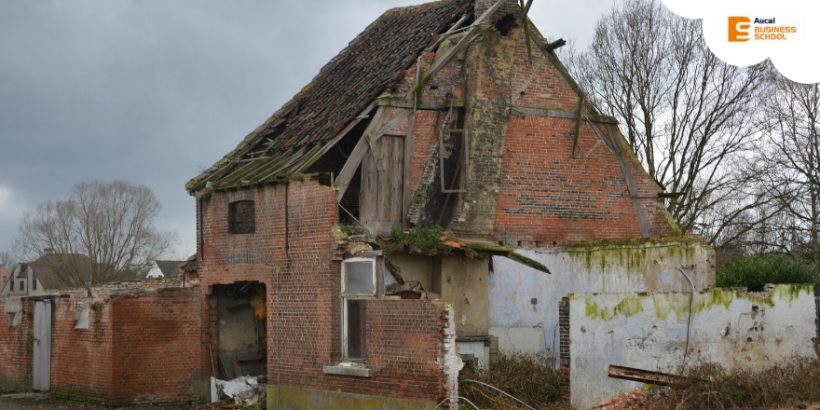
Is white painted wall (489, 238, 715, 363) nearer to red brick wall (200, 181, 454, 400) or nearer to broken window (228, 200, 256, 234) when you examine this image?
red brick wall (200, 181, 454, 400)

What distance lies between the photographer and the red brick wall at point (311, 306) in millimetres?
15703

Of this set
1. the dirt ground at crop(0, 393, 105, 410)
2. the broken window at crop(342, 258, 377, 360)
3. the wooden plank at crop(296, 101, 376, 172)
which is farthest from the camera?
the dirt ground at crop(0, 393, 105, 410)

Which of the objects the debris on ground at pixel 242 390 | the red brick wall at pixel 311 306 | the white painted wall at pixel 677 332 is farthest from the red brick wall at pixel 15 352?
the white painted wall at pixel 677 332

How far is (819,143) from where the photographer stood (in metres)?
34.1

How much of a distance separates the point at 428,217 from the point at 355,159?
1.96m

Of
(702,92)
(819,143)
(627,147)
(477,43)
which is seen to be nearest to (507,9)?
(477,43)

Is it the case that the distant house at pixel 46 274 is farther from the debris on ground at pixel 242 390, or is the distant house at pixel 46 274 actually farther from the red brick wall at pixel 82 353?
the debris on ground at pixel 242 390

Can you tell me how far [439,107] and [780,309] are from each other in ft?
26.4

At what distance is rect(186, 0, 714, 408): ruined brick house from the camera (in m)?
18.0

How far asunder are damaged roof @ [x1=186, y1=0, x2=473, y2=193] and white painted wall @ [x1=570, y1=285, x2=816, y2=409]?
656 cm

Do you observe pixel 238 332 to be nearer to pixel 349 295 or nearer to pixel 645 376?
pixel 349 295

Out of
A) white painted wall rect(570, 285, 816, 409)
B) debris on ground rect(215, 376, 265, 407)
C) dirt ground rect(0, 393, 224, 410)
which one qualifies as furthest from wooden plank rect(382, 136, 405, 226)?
dirt ground rect(0, 393, 224, 410)

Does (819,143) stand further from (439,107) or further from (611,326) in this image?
(611,326)

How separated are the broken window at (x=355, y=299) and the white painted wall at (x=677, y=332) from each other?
357 cm
